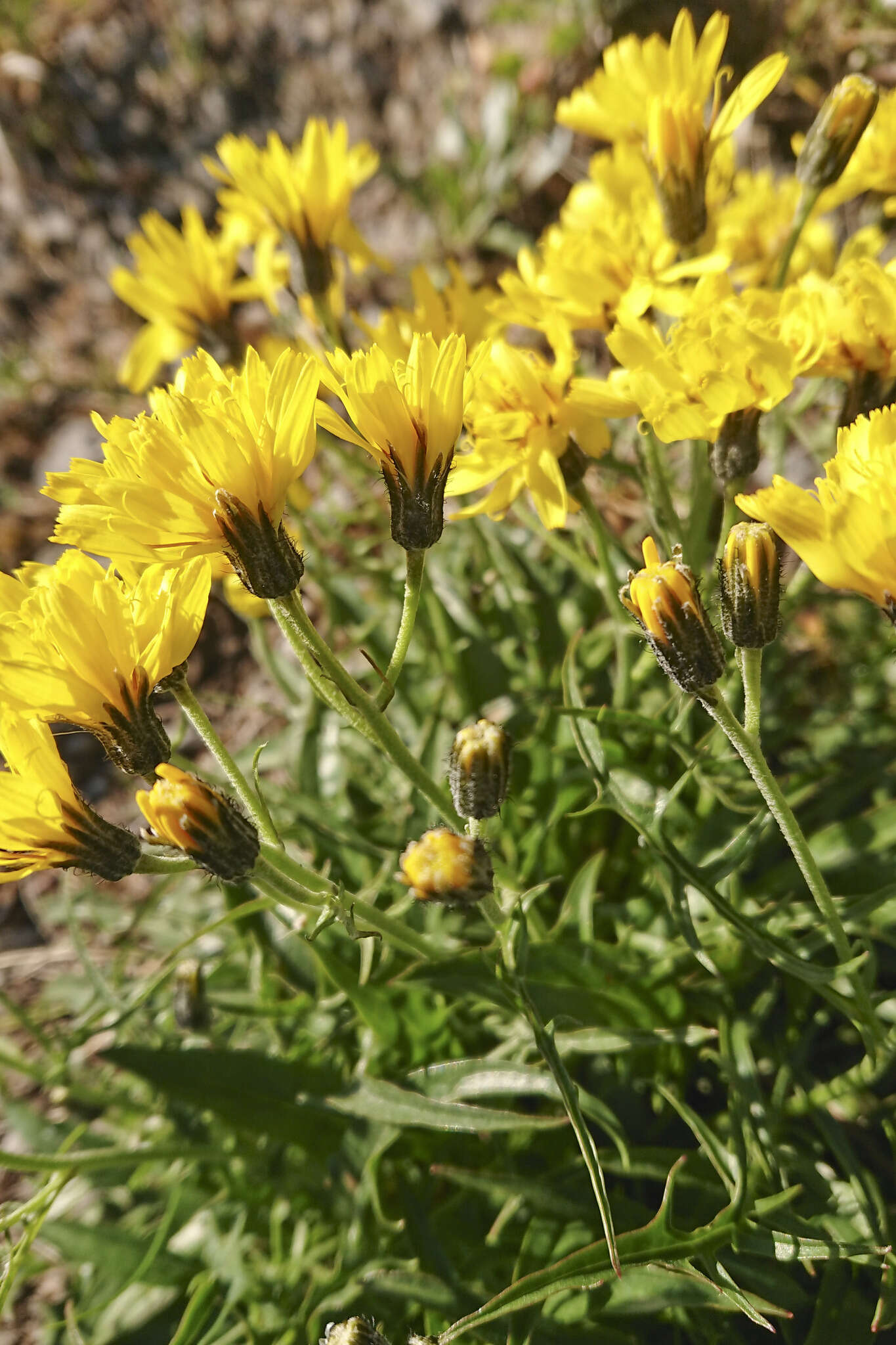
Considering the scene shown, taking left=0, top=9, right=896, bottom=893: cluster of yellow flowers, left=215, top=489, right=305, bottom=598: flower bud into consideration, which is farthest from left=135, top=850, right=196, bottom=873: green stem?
left=215, top=489, right=305, bottom=598: flower bud

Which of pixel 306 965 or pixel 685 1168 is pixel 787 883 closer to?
pixel 685 1168

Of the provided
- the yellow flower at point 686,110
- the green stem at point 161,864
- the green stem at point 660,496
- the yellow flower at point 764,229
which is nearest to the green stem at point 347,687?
the green stem at point 161,864

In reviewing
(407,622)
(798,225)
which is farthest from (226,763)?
(798,225)

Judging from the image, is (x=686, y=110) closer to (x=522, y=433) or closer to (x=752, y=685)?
(x=522, y=433)

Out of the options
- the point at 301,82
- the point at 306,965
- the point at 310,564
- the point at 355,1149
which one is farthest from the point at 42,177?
the point at 355,1149

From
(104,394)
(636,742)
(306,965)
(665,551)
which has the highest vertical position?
(104,394)

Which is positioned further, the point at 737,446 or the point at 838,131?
the point at 838,131

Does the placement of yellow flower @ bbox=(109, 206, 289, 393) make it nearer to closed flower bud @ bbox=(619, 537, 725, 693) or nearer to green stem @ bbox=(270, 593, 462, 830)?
green stem @ bbox=(270, 593, 462, 830)
